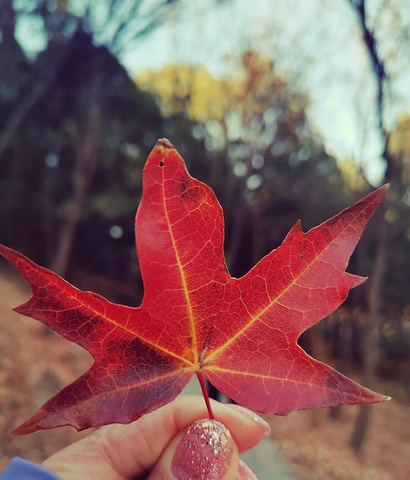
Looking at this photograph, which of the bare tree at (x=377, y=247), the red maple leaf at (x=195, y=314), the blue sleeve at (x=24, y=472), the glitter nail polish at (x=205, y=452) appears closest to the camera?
the red maple leaf at (x=195, y=314)

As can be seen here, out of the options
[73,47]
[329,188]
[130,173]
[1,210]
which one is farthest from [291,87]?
[1,210]

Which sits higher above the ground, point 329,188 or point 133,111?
point 133,111

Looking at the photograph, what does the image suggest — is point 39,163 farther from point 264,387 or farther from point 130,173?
point 264,387

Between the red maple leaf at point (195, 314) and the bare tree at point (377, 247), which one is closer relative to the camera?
the red maple leaf at point (195, 314)

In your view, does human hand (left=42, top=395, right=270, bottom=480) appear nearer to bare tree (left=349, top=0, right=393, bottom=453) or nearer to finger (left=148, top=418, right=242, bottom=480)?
finger (left=148, top=418, right=242, bottom=480)

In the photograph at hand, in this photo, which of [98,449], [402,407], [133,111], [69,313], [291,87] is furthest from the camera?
[133,111]

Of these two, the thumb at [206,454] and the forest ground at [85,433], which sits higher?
the thumb at [206,454]

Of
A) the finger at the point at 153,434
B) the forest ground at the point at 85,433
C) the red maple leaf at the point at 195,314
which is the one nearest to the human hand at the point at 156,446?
the finger at the point at 153,434

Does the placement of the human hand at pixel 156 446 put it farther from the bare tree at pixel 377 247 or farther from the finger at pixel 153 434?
the bare tree at pixel 377 247

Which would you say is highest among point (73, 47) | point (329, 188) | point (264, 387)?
point (73, 47)
